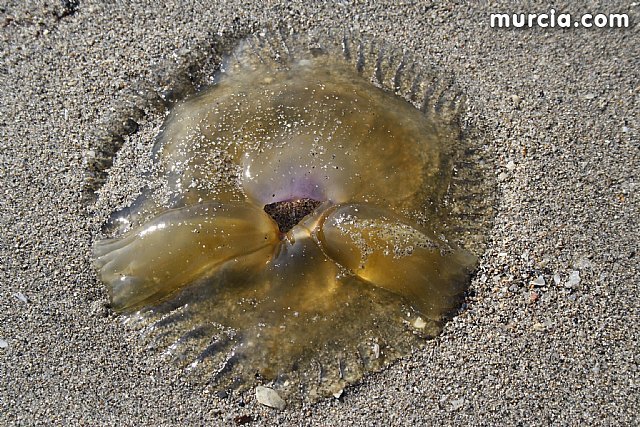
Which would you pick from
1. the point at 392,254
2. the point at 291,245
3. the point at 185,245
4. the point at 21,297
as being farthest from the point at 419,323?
the point at 21,297

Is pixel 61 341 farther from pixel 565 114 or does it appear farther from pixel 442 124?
pixel 565 114

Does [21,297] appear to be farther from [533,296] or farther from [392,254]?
[533,296]

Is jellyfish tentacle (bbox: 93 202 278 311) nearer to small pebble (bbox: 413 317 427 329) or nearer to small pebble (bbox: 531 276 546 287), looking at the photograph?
small pebble (bbox: 413 317 427 329)

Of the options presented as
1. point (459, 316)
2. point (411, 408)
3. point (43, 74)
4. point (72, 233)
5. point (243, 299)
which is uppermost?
point (43, 74)

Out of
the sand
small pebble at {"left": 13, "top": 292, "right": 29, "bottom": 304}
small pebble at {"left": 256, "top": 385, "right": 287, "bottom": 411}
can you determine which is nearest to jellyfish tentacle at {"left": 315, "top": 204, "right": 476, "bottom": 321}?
the sand

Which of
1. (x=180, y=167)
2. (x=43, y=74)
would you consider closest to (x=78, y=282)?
(x=180, y=167)

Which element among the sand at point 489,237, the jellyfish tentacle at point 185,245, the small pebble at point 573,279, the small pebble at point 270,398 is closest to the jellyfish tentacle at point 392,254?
the sand at point 489,237
